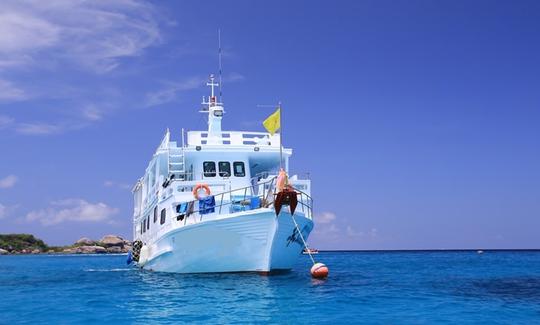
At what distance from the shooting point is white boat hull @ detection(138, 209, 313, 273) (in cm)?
2327

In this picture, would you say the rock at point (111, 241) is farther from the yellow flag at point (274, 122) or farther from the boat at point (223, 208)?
the yellow flag at point (274, 122)

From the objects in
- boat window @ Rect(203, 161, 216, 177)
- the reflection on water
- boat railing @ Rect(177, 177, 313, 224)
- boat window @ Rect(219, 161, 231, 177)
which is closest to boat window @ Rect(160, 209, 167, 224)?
boat railing @ Rect(177, 177, 313, 224)

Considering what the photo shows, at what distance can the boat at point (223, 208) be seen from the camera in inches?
920

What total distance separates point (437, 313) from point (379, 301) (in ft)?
9.50

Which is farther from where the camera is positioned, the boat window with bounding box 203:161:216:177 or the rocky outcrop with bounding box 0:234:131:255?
the rocky outcrop with bounding box 0:234:131:255

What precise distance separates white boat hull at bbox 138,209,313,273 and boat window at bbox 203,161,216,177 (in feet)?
14.5

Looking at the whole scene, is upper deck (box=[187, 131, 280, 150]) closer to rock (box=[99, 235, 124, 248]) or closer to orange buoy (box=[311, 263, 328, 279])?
orange buoy (box=[311, 263, 328, 279])

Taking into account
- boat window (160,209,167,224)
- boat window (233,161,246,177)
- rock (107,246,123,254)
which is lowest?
rock (107,246,123,254)

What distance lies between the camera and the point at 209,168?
29.3 meters

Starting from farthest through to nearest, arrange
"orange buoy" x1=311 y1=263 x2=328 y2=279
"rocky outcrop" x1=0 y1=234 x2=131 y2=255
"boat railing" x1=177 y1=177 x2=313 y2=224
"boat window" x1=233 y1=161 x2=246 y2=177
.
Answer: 1. "rocky outcrop" x1=0 y1=234 x2=131 y2=255
2. "boat window" x1=233 y1=161 x2=246 y2=177
3. "orange buoy" x1=311 y1=263 x2=328 y2=279
4. "boat railing" x1=177 y1=177 x2=313 y2=224

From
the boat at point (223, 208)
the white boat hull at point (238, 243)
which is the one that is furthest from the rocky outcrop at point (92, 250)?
the white boat hull at point (238, 243)

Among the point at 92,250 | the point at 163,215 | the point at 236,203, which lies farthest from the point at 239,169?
the point at 92,250

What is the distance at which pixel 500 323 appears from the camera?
48.8ft

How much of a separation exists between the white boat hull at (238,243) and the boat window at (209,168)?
14.5 feet
